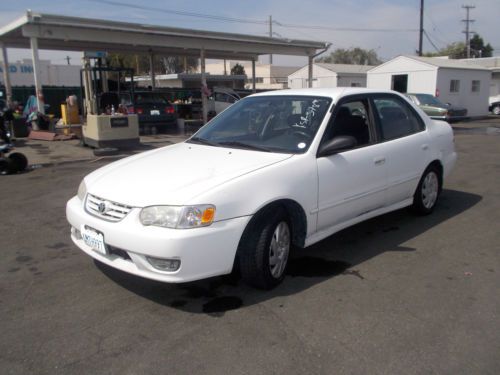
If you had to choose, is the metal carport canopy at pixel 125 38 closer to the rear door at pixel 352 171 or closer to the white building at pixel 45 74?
the rear door at pixel 352 171

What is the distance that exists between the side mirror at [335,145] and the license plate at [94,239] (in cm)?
196

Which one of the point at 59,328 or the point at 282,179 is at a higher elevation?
the point at 282,179

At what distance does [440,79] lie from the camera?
2502 cm

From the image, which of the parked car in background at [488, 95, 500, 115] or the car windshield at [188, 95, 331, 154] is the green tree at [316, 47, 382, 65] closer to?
the parked car in background at [488, 95, 500, 115]

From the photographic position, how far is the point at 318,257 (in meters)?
4.42

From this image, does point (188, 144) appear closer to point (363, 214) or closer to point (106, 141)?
point (363, 214)

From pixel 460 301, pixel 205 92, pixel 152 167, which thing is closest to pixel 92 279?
pixel 152 167

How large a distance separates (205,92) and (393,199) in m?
14.5

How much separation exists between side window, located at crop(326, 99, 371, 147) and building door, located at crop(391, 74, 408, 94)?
78.9 feet

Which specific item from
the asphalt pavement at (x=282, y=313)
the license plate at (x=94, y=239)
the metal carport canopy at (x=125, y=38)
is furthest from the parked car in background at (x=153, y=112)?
the license plate at (x=94, y=239)

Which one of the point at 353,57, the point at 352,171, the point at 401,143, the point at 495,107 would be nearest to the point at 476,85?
the point at 495,107

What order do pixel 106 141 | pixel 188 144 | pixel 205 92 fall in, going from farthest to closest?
pixel 205 92
pixel 106 141
pixel 188 144

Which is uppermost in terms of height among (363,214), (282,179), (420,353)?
(282,179)

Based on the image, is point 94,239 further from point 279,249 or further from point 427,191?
point 427,191
